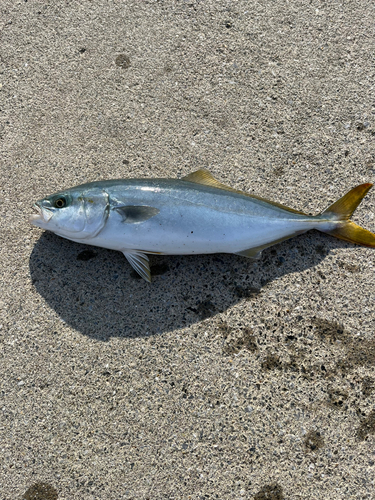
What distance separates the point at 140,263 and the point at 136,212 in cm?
42

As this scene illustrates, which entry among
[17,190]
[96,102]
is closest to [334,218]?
[96,102]

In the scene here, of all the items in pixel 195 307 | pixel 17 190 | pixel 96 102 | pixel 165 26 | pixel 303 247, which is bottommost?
pixel 195 307

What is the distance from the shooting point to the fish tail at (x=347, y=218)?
9.95 feet

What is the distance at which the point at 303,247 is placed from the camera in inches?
123

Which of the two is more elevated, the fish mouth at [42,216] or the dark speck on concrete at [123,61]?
the dark speck on concrete at [123,61]

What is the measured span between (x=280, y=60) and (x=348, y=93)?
730 mm

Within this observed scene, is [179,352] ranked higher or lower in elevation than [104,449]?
higher

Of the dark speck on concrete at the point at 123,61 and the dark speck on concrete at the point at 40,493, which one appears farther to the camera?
the dark speck on concrete at the point at 123,61

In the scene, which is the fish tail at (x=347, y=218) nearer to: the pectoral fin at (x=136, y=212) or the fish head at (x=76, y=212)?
the pectoral fin at (x=136, y=212)

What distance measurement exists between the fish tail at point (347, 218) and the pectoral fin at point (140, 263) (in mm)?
1479

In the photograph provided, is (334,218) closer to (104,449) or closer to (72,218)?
(72,218)

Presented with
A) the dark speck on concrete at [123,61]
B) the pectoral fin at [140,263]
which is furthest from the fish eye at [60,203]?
the dark speck on concrete at [123,61]

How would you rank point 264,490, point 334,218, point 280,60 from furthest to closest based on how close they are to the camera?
point 280,60
point 334,218
point 264,490

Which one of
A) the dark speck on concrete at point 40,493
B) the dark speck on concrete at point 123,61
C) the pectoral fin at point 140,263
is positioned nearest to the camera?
the dark speck on concrete at point 40,493
